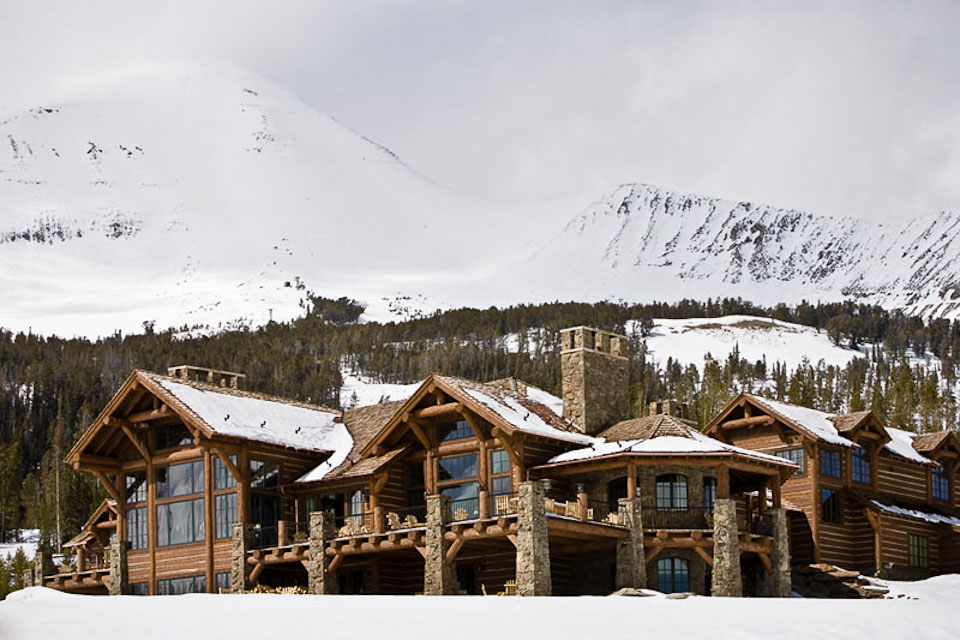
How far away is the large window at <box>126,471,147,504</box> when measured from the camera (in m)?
52.2

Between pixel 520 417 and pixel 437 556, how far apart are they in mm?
5740

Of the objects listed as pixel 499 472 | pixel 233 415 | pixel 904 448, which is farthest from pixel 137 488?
pixel 904 448

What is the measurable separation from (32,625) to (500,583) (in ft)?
66.2

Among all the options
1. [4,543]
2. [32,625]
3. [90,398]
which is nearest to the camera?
[32,625]

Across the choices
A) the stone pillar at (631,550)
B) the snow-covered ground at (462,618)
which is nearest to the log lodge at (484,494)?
the stone pillar at (631,550)

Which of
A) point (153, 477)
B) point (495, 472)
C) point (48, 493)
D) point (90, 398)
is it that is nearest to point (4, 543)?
point (48, 493)

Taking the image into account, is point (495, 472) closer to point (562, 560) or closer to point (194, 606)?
point (562, 560)

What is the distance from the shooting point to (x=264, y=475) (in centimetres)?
5003

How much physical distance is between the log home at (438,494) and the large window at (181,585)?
0.07m

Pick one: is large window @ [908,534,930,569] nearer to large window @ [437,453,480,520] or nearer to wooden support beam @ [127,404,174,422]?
large window @ [437,453,480,520]

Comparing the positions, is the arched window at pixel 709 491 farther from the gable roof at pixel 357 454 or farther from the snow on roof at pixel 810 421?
the gable roof at pixel 357 454

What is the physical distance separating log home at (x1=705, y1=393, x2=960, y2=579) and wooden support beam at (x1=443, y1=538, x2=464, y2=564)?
1563cm

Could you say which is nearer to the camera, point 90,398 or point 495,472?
point 495,472

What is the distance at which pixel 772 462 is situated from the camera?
46656 millimetres
